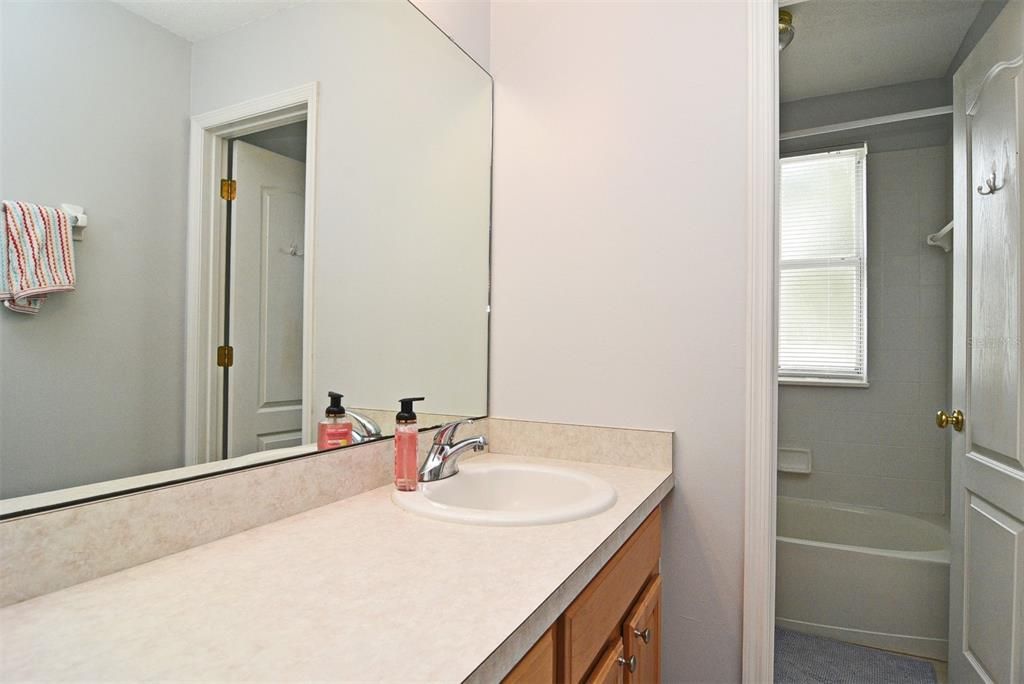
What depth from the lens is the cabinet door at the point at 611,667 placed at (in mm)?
892

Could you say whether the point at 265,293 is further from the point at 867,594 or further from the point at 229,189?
the point at 867,594

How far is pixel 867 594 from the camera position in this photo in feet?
7.07

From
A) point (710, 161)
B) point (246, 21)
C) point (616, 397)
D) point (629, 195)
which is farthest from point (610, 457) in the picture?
point (246, 21)

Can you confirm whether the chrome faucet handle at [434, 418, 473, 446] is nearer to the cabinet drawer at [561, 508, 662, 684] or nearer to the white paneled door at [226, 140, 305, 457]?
the white paneled door at [226, 140, 305, 457]

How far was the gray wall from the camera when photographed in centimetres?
62

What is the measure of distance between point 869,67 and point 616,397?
2272 millimetres

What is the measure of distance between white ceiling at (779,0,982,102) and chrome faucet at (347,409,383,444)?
6.82ft

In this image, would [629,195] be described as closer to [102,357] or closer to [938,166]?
[102,357]

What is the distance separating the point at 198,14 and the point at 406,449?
0.80 metres

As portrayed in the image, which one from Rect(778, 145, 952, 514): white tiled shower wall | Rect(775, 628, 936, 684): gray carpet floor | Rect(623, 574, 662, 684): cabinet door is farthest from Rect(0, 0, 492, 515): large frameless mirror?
Rect(778, 145, 952, 514): white tiled shower wall

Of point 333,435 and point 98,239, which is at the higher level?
point 98,239

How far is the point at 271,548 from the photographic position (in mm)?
818

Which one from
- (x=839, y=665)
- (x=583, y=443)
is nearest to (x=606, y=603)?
(x=583, y=443)

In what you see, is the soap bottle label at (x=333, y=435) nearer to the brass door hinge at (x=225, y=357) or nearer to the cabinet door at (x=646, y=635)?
the brass door hinge at (x=225, y=357)
